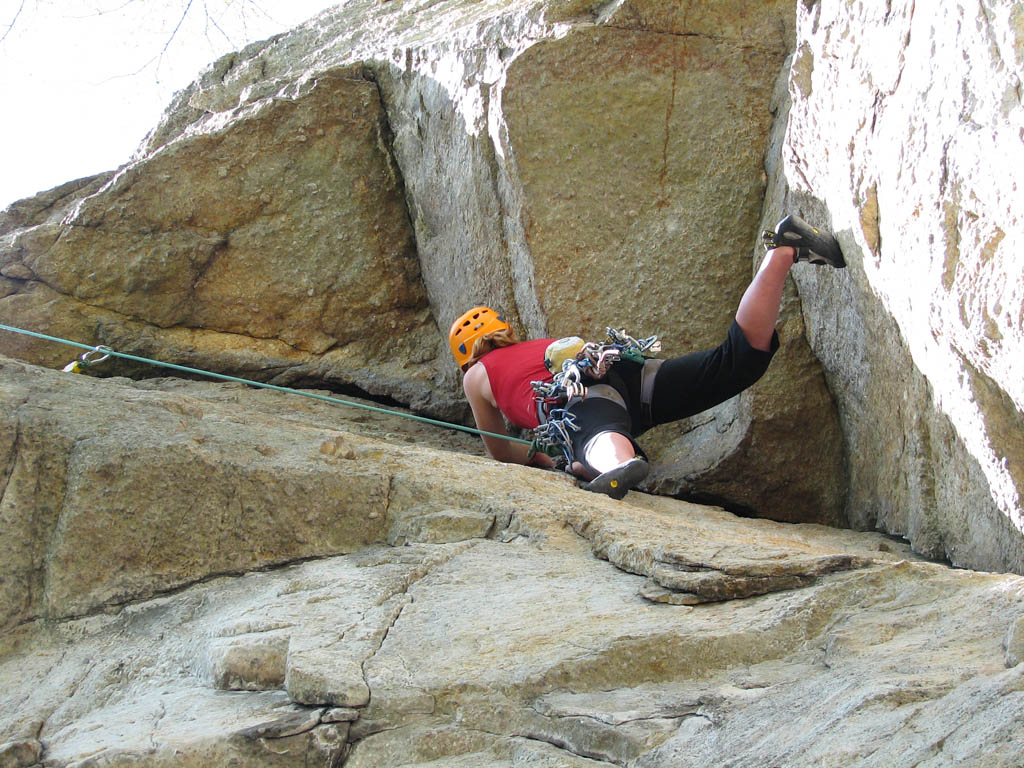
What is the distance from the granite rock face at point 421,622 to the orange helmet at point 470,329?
1066mm

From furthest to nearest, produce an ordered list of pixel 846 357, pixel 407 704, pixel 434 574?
pixel 846 357
pixel 434 574
pixel 407 704

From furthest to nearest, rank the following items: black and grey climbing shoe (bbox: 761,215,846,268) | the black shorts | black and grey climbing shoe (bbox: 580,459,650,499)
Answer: the black shorts < black and grey climbing shoe (bbox: 761,215,846,268) < black and grey climbing shoe (bbox: 580,459,650,499)

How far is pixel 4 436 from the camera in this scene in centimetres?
235

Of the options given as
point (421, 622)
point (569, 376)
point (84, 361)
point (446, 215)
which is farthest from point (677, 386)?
point (84, 361)

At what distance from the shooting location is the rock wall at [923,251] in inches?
83.0

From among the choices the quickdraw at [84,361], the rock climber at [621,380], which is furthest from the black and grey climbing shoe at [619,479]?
the quickdraw at [84,361]

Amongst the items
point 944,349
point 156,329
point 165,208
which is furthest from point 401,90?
point 944,349

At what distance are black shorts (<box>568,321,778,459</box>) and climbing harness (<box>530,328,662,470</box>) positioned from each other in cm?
4

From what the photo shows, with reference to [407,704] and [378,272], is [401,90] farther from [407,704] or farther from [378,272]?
[407,704]

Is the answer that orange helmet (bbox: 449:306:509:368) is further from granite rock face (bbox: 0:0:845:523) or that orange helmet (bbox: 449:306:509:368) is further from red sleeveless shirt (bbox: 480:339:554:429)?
granite rock face (bbox: 0:0:845:523)

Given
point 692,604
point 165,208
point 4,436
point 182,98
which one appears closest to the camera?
point 692,604

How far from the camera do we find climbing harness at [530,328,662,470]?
11.4 ft

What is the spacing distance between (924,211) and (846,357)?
112 cm

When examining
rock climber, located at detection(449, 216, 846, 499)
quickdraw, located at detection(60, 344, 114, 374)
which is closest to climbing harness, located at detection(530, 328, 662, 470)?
rock climber, located at detection(449, 216, 846, 499)
